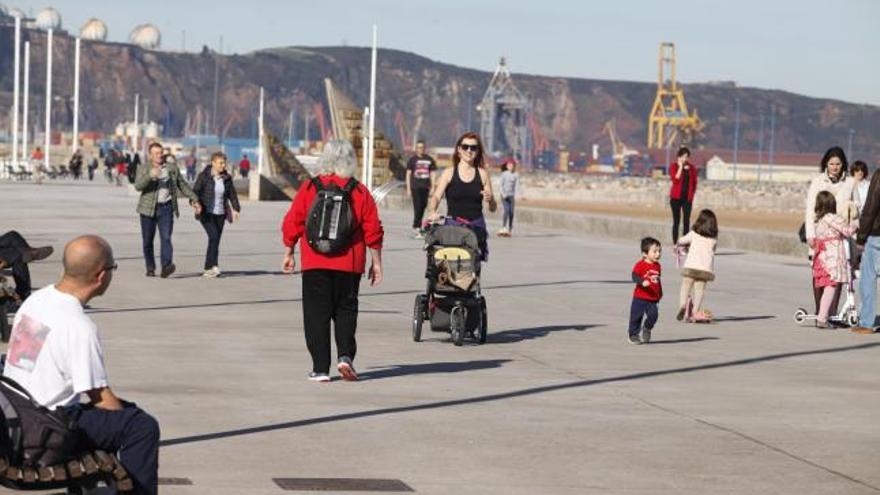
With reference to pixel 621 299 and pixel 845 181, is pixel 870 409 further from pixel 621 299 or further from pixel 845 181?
pixel 621 299

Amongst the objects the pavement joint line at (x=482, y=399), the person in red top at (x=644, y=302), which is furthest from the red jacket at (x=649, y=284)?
the pavement joint line at (x=482, y=399)

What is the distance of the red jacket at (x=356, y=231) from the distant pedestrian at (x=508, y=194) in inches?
970

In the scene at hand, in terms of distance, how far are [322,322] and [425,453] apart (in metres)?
3.13

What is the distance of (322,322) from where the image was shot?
12.8 meters

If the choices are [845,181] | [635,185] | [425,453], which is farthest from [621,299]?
[635,185]

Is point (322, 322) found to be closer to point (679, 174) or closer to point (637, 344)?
point (637, 344)

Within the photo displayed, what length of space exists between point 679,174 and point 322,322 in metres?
20.6

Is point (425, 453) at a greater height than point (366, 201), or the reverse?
point (366, 201)

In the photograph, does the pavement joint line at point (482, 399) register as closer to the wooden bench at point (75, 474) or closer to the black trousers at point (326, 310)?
the black trousers at point (326, 310)

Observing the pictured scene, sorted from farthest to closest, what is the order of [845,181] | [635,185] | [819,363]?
[635,185], [845,181], [819,363]

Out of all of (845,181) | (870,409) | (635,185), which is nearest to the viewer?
(870,409)

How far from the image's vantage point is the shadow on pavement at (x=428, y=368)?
1338 centimetres

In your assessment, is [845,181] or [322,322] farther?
[845,181]

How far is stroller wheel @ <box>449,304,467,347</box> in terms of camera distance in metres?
15.7
